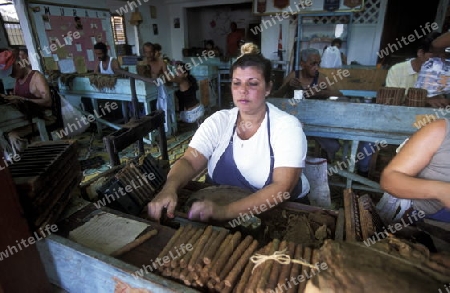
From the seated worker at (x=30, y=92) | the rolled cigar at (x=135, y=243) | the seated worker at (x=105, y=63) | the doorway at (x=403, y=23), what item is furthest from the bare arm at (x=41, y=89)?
the doorway at (x=403, y=23)

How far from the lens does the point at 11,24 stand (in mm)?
8234

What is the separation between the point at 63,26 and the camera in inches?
297

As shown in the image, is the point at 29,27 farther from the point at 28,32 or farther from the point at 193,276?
the point at 193,276

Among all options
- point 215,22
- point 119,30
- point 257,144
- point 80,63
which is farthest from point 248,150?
point 215,22

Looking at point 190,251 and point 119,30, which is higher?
point 119,30

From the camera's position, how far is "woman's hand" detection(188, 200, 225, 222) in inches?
59.1

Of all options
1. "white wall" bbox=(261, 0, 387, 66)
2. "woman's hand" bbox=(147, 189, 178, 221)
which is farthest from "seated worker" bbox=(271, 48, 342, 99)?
"white wall" bbox=(261, 0, 387, 66)

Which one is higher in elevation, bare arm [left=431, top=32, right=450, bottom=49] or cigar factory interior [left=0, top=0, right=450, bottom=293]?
bare arm [left=431, top=32, right=450, bottom=49]

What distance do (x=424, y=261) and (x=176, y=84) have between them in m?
A: 5.61

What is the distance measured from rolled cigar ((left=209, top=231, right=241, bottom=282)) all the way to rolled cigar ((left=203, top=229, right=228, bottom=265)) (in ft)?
0.11

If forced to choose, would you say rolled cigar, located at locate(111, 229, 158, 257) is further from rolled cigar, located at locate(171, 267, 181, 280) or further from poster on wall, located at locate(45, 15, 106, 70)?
poster on wall, located at locate(45, 15, 106, 70)

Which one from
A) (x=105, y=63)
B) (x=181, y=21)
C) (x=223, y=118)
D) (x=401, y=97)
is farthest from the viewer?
(x=181, y=21)

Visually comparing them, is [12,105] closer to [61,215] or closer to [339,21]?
[61,215]

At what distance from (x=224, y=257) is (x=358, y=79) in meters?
6.22
